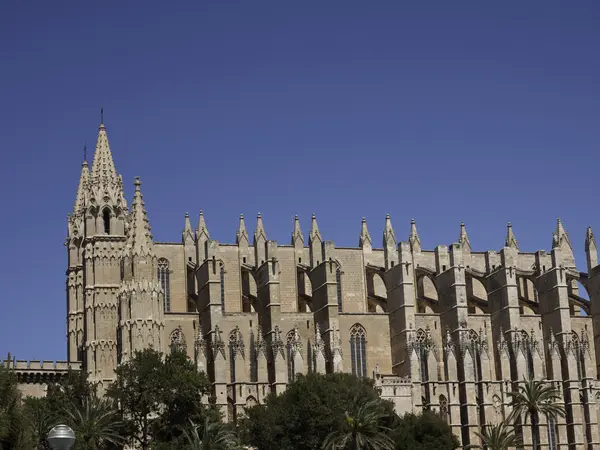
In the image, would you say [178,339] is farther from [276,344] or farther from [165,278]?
[165,278]

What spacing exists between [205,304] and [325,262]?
925 centimetres

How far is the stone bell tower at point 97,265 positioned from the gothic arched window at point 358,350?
17284 millimetres

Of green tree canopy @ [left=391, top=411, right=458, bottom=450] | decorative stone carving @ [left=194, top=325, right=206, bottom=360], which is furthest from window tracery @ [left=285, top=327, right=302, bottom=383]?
green tree canopy @ [left=391, top=411, right=458, bottom=450]

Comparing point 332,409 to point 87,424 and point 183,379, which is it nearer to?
point 183,379

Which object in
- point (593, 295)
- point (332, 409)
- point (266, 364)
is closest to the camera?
point (332, 409)

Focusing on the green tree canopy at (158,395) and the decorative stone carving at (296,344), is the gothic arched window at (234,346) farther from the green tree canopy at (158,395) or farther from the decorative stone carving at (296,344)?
the green tree canopy at (158,395)

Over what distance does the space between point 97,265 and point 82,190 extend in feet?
30.9

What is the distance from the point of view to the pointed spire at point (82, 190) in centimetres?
8531

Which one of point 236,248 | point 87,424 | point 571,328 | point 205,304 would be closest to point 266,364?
point 205,304

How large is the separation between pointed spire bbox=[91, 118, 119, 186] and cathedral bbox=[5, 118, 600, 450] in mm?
102

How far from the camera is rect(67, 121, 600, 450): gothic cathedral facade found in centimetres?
7825

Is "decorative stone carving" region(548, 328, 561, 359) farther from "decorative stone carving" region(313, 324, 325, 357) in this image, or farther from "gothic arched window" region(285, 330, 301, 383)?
"gothic arched window" region(285, 330, 301, 383)

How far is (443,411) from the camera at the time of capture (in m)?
83.2

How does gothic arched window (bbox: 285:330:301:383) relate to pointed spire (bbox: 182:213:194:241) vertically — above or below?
below
